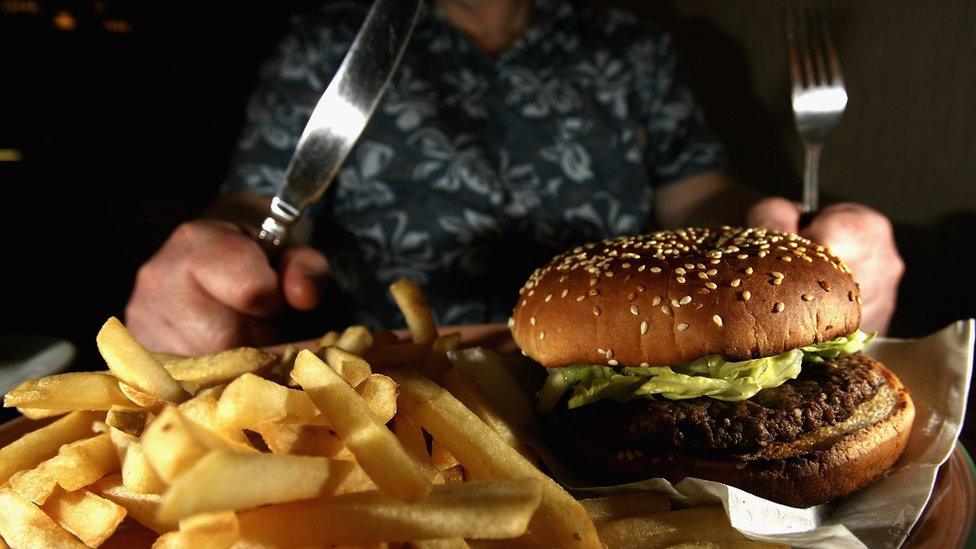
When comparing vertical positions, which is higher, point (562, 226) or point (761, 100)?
point (761, 100)

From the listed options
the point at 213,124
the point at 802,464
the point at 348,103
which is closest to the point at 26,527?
the point at 348,103

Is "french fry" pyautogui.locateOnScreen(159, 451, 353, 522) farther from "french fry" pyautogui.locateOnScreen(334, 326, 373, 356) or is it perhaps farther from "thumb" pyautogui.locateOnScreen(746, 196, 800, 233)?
"thumb" pyautogui.locateOnScreen(746, 196, 800, 233)

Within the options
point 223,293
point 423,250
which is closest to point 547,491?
point 223,293

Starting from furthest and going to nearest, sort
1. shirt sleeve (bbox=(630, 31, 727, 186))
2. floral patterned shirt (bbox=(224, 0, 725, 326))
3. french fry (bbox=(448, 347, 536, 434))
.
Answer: shirt sleeve (bbox=(630, 31, 727, 186)) → floral patterned shirt (bbox=(224, 0, 725, 326)) → french fry (bbox=(448, 347, 536, 434))


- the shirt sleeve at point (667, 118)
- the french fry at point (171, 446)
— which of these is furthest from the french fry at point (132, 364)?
the shirt sleeve at point (667, 118)

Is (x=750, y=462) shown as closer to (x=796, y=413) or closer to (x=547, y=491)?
(x=796, y=413)

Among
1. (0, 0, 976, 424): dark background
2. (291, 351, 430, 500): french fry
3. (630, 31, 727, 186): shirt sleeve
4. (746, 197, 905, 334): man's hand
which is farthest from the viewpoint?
(630, 31, 727, 186): shirt sleeve

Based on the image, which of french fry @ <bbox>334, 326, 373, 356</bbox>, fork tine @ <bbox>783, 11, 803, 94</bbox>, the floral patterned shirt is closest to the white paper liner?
french fry @ <bbox>334, 326, 373, 356</bbox>

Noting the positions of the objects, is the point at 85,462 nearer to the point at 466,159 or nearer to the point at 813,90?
the point at 466,159
